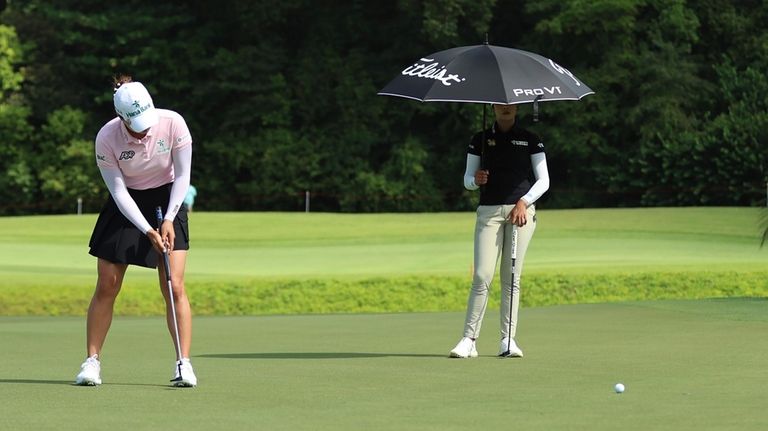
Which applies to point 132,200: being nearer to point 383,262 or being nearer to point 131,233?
point 131,233

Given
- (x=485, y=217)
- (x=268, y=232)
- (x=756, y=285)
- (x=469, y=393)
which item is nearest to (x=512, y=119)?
(x=485, y=217)

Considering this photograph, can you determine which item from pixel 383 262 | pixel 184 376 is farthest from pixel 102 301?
pixel 383 262

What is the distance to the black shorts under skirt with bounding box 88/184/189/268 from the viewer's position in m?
9.29

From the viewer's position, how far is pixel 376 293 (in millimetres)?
A: 17828

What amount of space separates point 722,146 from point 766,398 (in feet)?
126

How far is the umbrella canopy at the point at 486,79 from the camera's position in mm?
10406

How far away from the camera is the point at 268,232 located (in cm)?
3023

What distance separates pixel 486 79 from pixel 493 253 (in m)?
1.33

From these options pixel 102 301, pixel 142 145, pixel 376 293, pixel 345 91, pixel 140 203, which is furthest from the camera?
pixel 345 91

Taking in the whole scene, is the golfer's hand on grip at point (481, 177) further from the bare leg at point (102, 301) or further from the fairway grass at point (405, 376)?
the bare leg at point (102, 301)

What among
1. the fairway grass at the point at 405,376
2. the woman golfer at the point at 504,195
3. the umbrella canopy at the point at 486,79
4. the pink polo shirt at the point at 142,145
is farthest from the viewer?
the woman golfer at the point at 504,195

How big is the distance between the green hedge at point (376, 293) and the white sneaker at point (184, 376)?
8.34 metres

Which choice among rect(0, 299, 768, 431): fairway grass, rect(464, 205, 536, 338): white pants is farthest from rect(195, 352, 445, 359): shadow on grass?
rect(464, 205, 536, 338): white pants

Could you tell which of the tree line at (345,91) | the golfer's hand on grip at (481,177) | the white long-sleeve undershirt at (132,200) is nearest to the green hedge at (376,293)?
the golfer's hand on grip at (481,177)
